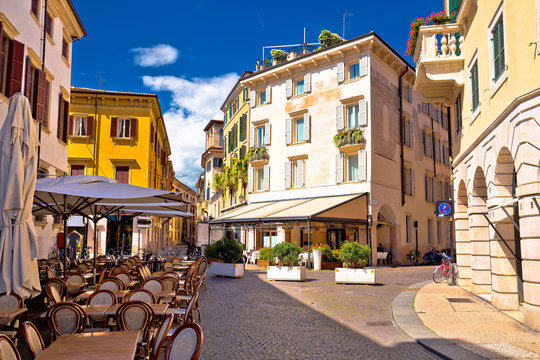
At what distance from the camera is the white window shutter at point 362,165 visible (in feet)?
85.9

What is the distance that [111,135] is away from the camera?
114 ft

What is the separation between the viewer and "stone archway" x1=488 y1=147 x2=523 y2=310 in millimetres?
10055

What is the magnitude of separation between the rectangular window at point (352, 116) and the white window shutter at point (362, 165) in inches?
72.9

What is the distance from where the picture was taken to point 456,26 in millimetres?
13164

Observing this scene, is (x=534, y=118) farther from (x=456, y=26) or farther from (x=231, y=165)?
(x=231, y=165)

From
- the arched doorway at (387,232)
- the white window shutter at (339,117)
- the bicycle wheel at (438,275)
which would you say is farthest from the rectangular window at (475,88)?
the arched doorway at (387,232)

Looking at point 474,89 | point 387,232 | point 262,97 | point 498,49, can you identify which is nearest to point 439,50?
point 474,89

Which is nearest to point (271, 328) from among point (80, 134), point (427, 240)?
point (427, 240)

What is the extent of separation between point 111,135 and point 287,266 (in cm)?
2164

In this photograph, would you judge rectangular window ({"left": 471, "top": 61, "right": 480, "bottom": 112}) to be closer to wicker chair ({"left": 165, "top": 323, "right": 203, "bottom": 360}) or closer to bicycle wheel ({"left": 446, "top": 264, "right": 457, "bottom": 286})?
bicycle wheel ({"left": 446, "top": 264, "right": 457, "bottom": 286})

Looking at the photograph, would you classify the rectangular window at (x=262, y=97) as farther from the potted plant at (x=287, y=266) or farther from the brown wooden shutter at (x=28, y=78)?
the brown wooden shutter at (x=28, y=78)

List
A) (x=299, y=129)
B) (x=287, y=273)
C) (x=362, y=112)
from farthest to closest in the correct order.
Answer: (x=299, y=129) < (x=362, y=112) < (x=287, y=273)

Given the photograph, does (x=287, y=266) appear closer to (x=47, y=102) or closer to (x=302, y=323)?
(x=302, y=323)

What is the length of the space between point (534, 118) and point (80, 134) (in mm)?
32036
